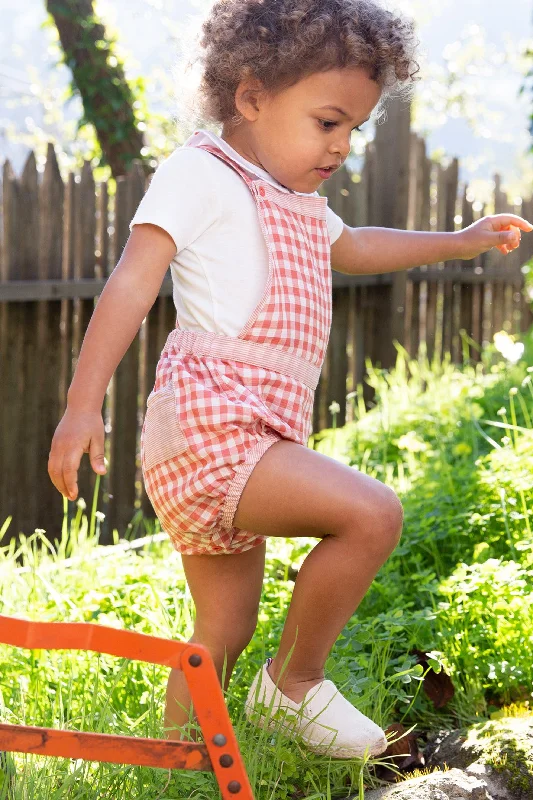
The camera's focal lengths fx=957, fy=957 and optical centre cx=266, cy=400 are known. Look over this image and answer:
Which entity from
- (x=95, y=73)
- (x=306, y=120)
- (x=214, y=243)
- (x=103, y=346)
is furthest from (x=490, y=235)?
(x=95, y=73)

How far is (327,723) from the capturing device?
1.92 m

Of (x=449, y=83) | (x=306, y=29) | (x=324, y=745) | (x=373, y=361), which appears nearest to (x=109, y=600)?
(x=324, y=745)

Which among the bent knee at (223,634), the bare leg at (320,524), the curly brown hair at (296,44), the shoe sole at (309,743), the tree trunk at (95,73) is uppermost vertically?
the tree trunk at (95,73)

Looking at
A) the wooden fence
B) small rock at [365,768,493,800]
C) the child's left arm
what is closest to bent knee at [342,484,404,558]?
small rock at [365,768,493,800]

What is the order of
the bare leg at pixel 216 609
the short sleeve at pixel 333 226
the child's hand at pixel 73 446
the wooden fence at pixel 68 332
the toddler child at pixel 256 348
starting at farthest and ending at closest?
the wooden fence at pixel 68 332 < the short sleeve at pixel 333 226 < the bare leg at pixel 216 609 < the toddler child at pixel 256 348 < the child's hand at pixel 73 446

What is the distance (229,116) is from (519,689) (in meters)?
1.58

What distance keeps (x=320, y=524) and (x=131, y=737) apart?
23.2 inches

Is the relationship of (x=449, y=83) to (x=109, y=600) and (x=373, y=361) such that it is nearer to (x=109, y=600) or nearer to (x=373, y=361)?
(x=373, y=361)

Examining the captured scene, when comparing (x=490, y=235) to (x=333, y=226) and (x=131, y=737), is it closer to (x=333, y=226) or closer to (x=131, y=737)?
(x=333, y=226)

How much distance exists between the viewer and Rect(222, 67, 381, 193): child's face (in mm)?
2090

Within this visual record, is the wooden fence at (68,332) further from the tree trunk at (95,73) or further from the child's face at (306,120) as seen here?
the child's face at (306,120)

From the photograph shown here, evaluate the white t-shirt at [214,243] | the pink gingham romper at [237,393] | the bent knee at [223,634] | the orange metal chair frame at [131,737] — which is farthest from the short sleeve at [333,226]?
the orange metal chair frame at [131,737]

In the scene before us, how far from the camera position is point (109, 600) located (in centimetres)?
295

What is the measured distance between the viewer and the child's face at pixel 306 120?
2.09 metres
